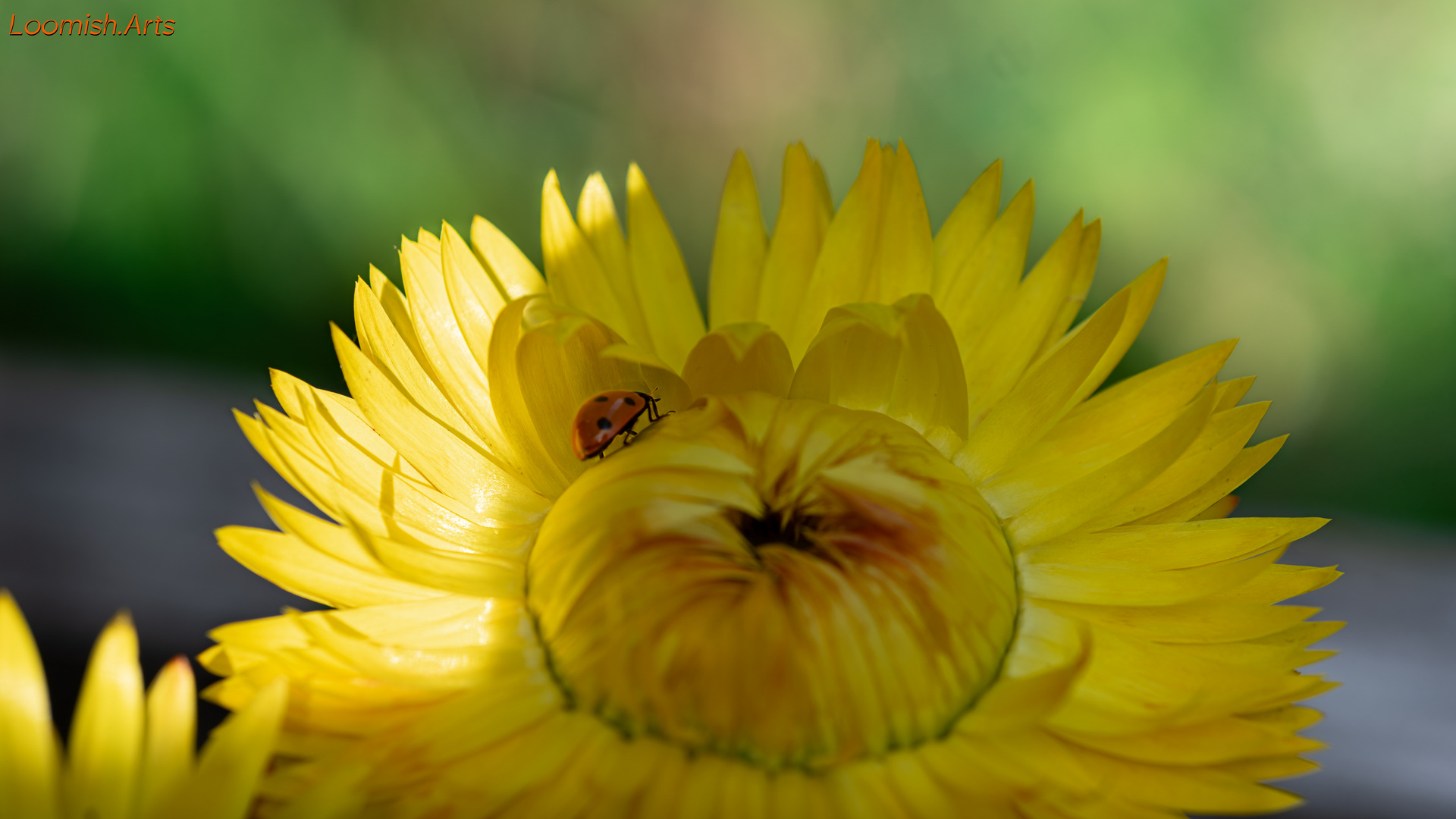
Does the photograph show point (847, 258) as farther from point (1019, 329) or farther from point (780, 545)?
point (780, 545)

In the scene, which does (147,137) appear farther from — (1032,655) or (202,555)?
(1032,655)

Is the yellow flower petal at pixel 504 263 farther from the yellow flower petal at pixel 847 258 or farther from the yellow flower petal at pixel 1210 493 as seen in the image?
the yellow flower petal at pixel 1210 493

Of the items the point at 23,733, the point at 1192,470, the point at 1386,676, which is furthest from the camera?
the point at 1386,676

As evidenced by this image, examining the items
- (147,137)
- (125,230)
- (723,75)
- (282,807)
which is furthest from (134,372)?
(282,807)

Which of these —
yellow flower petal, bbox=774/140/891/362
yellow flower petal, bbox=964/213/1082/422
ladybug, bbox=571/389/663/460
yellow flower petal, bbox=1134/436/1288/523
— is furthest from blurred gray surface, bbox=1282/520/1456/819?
ladybug, bbox=571/389/663/460

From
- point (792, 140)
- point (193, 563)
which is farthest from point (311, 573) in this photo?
point (792, 140)

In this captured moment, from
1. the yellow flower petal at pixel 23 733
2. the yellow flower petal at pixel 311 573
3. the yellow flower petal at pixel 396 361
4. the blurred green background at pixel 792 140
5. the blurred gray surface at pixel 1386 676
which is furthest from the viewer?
the blurred green background at pixel 792 140

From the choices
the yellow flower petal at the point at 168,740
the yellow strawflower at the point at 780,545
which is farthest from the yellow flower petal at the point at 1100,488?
the yellow flower petal at the point at 168,740

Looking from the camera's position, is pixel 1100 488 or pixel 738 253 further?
pixel 738 253
